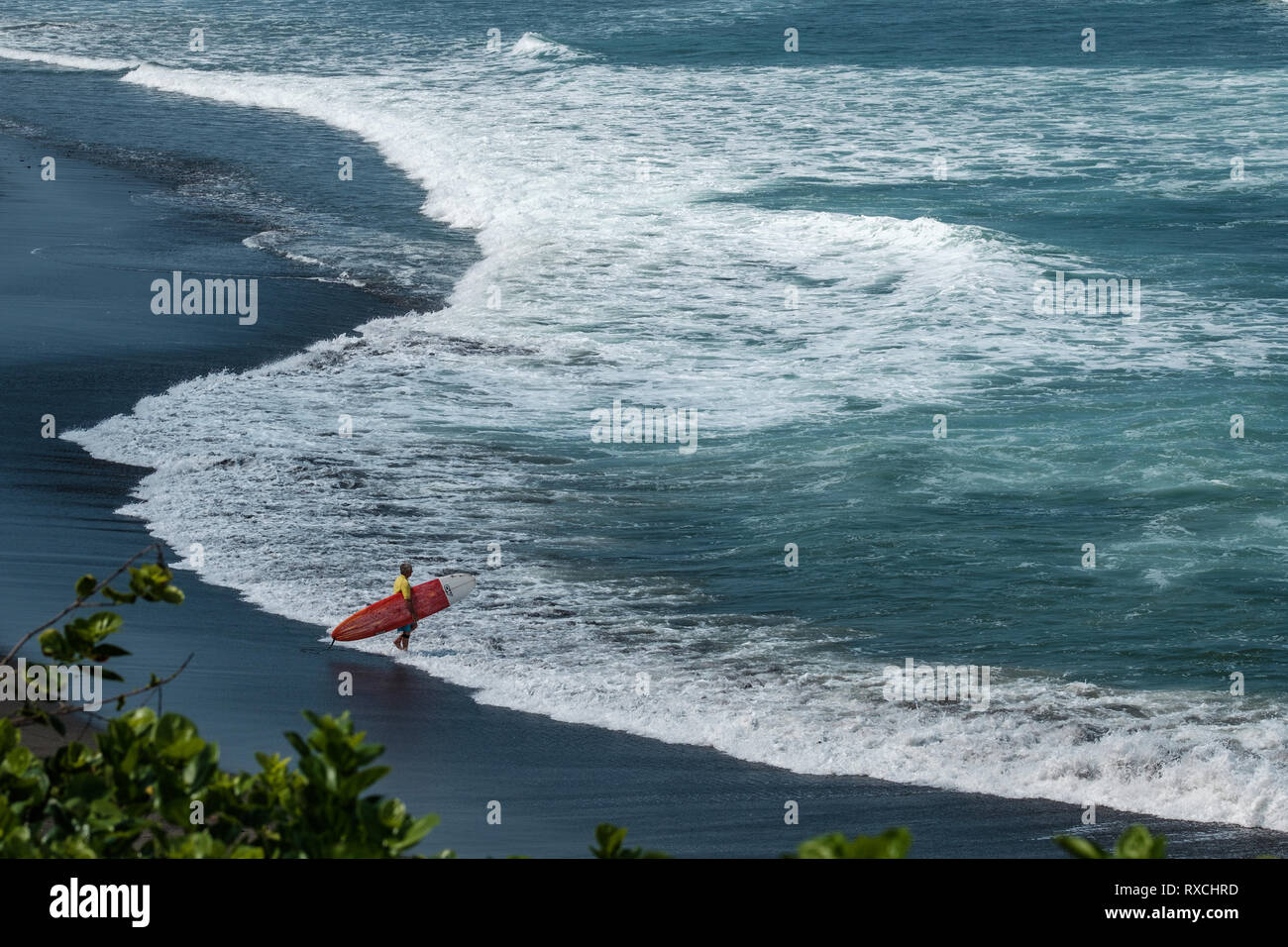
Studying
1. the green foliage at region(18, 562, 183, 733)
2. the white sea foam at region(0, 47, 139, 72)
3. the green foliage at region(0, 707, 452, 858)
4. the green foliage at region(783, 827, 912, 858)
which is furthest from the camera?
the white sea foam at region(0, 47, 139, 72)

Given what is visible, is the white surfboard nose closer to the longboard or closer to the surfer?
the longboard

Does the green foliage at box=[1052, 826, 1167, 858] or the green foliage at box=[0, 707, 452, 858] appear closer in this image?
the green foliage at box=[1052, 826, 1167, 858]

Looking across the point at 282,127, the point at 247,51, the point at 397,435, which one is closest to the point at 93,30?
the point at 247,51

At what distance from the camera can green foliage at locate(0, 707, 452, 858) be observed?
10.4 ft

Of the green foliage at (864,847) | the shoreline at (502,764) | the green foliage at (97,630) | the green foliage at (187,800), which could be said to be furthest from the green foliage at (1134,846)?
the shoreline at (502,764)

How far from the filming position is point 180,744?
3.48 m

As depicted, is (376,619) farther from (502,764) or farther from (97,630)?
(97,630)

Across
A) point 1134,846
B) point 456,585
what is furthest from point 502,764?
point 1134,846

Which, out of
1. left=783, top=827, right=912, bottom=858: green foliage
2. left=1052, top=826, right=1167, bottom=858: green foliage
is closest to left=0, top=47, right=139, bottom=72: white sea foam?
left=783, top=827, right=912, bottom=858: green foliage

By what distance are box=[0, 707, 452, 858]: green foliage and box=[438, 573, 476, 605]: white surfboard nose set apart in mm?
7543

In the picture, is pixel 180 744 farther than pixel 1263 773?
No

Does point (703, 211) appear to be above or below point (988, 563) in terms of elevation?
above
